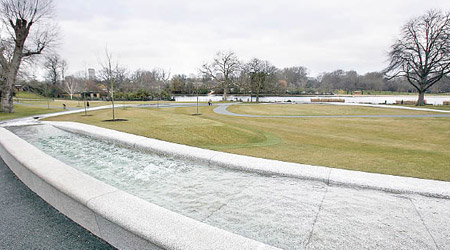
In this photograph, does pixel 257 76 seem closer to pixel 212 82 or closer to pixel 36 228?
pixel 212 82

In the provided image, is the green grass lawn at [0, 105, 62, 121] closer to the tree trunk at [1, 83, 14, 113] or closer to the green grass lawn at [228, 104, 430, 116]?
the tree trunk at [1, 83, 14, 113]

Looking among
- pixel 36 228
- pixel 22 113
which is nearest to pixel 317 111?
pixel 36 228

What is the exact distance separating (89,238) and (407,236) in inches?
142

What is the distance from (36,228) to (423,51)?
49.7 metres

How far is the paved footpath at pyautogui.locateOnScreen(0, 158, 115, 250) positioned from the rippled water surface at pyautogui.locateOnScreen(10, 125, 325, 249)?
1.02m

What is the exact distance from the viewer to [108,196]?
2.93 metres

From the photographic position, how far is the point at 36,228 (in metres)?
2.82

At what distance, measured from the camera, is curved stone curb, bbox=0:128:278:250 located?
2.11m

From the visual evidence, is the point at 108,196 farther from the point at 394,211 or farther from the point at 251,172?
the point at 394,211

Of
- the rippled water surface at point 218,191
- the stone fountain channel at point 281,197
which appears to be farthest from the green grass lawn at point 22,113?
the stone fountain channel at point 281,197

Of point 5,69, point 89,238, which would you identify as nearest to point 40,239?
point 89,238

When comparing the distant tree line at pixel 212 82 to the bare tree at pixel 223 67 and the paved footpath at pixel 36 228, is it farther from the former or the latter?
the paved footpath at pixel 36 228

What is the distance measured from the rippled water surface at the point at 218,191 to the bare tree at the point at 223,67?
48958 mm

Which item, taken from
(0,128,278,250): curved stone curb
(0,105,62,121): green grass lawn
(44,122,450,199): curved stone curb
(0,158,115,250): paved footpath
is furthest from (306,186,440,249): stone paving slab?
(0,105,62,121): green grass lawn
